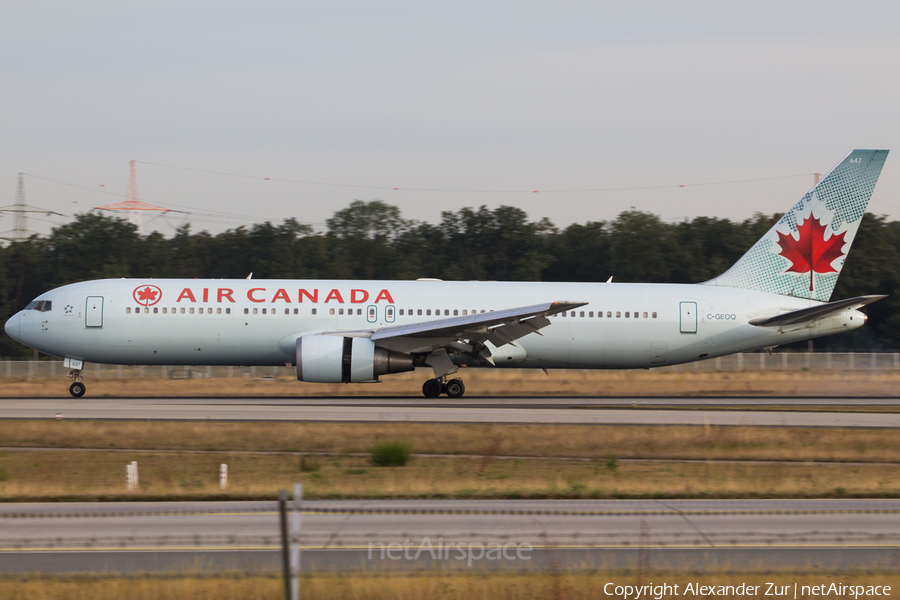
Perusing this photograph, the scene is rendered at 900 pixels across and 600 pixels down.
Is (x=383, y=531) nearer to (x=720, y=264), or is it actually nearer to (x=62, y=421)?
(x=62, y=421)

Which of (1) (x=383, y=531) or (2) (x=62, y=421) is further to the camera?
(2) (x=62, y=421)

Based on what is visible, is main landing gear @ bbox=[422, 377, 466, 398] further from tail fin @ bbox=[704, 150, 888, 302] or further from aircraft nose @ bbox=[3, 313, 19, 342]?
aircraft nose @ bbox=[3, 313, 19, 342]

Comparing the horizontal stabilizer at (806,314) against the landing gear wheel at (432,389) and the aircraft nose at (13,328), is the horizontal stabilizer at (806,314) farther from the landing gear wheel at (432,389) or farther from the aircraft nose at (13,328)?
the aircraft nose at (13,328)

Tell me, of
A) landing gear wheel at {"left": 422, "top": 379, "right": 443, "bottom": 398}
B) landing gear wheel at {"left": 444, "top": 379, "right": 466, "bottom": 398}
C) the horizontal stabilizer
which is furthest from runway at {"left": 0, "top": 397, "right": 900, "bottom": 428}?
the horizontal stabilizer

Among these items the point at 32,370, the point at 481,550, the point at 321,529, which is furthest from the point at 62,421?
the point at 32,370

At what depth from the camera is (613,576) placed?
8.56 m

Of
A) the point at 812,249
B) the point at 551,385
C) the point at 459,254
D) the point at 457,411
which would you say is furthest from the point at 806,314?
the point at 459,254

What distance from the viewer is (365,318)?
3111 centimetres

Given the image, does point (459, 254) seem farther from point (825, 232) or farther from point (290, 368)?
point (825, 232)

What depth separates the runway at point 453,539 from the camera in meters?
9.16

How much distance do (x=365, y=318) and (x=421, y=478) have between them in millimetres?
15977

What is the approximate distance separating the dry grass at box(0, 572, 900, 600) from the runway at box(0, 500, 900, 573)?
0.44m

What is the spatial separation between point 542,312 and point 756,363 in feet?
78.0

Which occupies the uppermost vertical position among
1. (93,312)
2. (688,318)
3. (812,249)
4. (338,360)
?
(812,249)
